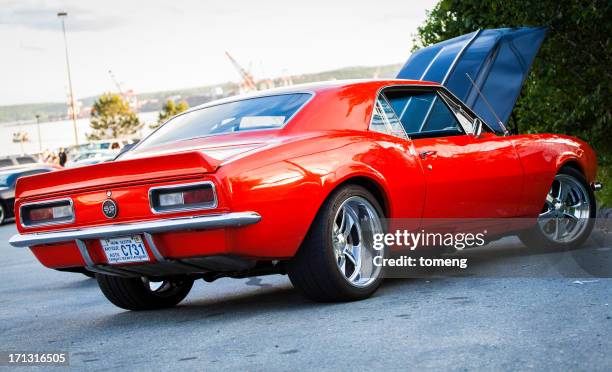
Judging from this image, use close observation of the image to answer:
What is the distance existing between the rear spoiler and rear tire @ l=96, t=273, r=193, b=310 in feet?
2.75

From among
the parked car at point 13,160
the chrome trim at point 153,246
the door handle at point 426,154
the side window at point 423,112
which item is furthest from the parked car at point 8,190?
the chrome trim at point 153,246

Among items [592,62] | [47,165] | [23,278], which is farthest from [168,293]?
[47,165]

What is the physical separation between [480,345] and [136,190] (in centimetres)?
214

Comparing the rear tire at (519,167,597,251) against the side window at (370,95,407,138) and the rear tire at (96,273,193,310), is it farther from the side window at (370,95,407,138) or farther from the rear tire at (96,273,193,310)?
the rear tire at (96,273,193,310)

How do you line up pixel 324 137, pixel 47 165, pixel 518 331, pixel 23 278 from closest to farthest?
pixel 518 331 < pixel 324 137 < pixel 23 278 < pixel 47 165

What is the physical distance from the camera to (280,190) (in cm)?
532

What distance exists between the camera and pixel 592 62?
10.8 meters

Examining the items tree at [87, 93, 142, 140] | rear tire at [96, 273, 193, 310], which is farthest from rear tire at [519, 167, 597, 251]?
tree at [87, 93, 142, 140]

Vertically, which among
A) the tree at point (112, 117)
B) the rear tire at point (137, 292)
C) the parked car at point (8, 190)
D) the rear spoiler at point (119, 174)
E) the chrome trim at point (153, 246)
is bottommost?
the tree at point (112, 117)

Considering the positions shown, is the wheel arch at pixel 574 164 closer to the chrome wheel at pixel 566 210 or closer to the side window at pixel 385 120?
the chrome wheel at pixel 566 210

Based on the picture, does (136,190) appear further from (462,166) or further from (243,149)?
(462,166)

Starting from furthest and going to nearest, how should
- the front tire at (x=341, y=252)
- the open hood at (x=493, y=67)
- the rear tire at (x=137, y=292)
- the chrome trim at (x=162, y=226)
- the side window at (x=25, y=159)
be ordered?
1. the side window at (x=25, y=159)
2. the open hood at (x=493, y=67)
3. the rear tire at (x=137, y=292)
4. the front tire at (x=341, y=252)
5. the chrome trim at (x=162, y=226)

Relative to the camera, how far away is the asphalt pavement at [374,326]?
13.5ft

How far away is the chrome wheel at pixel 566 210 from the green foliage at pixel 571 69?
2.03m
